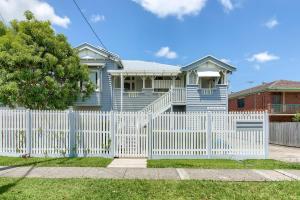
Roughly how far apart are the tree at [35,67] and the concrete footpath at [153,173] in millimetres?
4400

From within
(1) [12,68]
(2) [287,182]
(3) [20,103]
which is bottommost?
(2) [287,182]

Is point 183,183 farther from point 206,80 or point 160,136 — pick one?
point 206,80

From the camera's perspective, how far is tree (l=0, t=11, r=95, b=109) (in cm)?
1253

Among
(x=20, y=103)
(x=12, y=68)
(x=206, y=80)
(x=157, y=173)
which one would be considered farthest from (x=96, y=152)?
(x=206, y=80)

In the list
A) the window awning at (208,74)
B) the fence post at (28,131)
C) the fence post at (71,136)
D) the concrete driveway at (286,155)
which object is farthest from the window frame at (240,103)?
the fence post at (28,131)

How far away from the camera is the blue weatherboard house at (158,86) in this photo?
19.3 metres

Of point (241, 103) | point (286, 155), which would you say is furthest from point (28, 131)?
point (241, 103)

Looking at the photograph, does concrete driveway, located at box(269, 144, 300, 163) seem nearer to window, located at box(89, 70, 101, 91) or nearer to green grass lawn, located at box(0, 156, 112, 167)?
green grass lawn, located at box(0, 156, 112, 167)

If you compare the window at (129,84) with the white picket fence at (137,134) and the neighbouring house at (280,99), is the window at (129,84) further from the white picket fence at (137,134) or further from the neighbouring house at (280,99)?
the neighbouring house at (280,99)

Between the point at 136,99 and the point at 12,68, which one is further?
the point at 136,99

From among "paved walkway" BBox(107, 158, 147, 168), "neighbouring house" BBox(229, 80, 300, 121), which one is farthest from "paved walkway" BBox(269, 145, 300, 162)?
"neighbouring house" BBox(229, 80, 300, 121)

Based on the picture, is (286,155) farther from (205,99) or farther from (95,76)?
(95,76)

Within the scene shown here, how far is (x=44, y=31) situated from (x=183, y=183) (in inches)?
407

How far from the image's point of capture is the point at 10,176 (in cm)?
810
